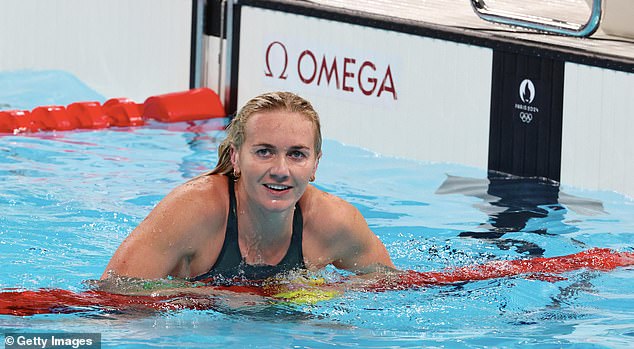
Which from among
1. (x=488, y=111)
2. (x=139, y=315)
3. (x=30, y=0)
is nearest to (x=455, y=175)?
(x=488, y=111)

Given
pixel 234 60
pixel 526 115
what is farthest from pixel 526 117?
pixel 234 60

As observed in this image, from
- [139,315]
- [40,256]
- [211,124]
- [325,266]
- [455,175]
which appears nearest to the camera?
[139,315]

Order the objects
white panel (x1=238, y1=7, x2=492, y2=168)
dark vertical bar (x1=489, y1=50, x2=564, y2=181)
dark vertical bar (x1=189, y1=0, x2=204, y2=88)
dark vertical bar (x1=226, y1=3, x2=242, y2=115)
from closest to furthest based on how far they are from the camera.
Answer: dark vertical bar (x1=489, y1=50, x2=564, y2=181)
white panel (x1=238, y1=7, x2=492, y2=168)
dark vertical bar (x1=226, y1=3, x2=242, y2=115)
dark vertical bar (x1=189, y1=0, x2=204, y2=88)

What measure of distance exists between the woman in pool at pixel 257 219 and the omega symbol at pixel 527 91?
225 cm

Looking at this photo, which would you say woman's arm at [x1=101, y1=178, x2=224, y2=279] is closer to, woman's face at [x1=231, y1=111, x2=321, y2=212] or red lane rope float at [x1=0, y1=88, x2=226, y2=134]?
woman's face at [x1=231, y1=111, x2=321, y2=212]

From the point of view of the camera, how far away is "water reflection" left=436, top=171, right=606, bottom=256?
15.9 feet

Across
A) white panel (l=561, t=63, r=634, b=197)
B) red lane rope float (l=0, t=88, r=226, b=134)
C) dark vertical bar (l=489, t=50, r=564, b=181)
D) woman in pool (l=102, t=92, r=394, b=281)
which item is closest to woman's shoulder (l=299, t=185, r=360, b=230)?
woman in pool (l=102, t=92, r=394, b=281)

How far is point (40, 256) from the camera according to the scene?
14.6ft

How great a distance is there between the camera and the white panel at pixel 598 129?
543cm

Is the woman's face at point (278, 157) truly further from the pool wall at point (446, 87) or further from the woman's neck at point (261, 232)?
the pool wall at point (446, 87)

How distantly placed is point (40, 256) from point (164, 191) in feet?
3.69

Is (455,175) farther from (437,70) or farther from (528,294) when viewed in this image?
(528,294)

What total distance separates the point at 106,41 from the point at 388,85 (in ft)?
8.46

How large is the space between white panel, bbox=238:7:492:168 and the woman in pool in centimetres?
240
